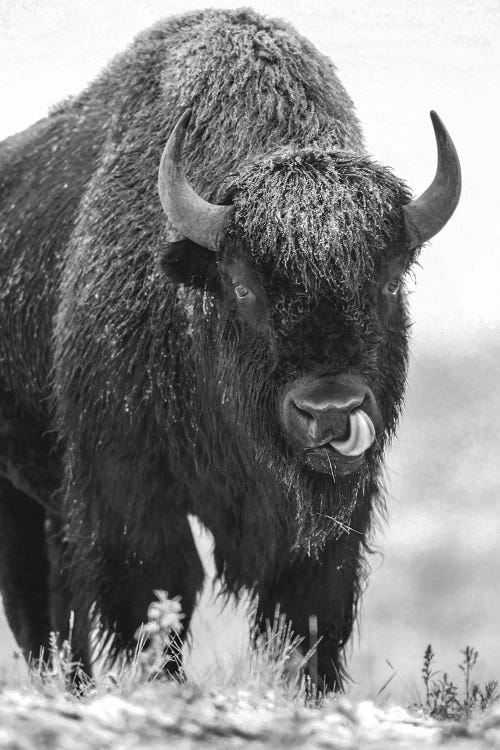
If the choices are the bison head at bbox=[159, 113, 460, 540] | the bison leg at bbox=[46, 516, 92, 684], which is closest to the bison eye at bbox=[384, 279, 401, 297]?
the bison head at bbox=[159, 113, 460, 540]

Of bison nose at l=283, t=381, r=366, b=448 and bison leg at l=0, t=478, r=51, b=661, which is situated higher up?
bison nose at l=283, t=381, r=366, b=448

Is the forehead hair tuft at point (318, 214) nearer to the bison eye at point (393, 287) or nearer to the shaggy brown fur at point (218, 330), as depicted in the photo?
the shaggy brown fur at point (218, 330)

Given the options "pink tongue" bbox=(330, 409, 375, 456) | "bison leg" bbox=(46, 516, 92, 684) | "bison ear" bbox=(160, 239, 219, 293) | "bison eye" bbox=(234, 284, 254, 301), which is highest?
"bison ear" bbox=(160, 239, 219, 293)

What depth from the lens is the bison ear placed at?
6.12 meters

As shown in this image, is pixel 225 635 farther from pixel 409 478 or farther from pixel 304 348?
pixel 304 348

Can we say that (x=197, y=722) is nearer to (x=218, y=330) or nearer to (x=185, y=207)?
(x=218, y=330)

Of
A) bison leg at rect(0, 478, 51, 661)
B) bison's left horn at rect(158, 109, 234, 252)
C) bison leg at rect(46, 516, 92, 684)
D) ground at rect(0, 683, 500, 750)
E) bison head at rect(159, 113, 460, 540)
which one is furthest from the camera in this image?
bison leg at rect(0, 478, 51, 661)

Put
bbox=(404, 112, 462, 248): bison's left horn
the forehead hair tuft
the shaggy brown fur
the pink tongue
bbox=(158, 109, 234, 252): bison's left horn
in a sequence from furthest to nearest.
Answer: bbox=(404, 112, 462, 248): bison's left horn < bbox=(158, 109, 234, 252): bison's left horn < the shaggy brown fur < the forehead hair tuft < the pink tongue

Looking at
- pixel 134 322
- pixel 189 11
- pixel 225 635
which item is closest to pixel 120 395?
pixel 134 322

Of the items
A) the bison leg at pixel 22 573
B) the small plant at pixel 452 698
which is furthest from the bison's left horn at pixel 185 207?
the bison leg at pixel 22 573

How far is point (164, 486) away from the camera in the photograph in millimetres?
6539

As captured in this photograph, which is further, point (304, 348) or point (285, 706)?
point (304, 348)

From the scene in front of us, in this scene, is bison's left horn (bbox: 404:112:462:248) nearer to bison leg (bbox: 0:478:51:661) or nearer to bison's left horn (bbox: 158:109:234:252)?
→ bison's left horn (bbox: 158:109:234:252)

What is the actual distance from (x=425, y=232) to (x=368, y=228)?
480 mm
